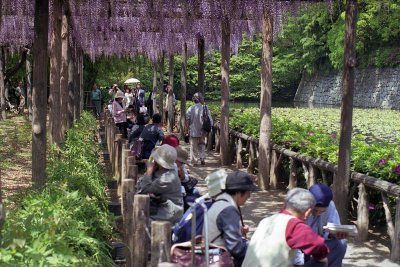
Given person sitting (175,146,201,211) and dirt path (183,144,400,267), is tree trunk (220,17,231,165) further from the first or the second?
person sitting (175,146,201,211)

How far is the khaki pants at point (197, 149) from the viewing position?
42.1 feet

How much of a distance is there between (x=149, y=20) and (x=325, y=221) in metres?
10.5

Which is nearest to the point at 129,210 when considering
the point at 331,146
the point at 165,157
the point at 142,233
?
the point at 165,157

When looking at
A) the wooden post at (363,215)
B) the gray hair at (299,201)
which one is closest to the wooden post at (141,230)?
the gray hair at (299,201)

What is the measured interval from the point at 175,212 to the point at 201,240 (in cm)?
160

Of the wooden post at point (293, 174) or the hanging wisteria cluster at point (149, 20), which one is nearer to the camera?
the wooden post at point (293, 174)

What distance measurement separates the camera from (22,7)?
1084 centimetres

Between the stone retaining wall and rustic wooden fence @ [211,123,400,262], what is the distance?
3136cm

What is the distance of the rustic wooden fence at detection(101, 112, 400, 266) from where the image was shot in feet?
14.2

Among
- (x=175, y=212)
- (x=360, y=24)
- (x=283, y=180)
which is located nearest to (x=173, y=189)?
(x=175, y=212)

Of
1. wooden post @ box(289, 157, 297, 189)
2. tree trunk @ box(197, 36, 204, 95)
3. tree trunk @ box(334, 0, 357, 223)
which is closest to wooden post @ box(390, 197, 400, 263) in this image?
tree trunk @ box(334, 0, 357, 223)

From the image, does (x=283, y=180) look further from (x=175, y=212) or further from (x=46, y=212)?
(x=46, y=212)

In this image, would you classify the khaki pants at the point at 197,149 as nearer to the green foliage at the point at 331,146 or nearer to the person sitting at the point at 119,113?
the green foliage at the point at 331,146

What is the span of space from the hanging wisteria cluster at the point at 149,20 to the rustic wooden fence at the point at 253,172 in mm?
2454
